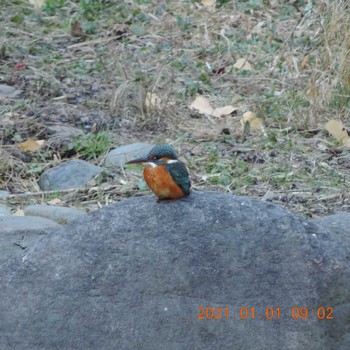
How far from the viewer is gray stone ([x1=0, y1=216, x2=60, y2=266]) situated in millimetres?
4160

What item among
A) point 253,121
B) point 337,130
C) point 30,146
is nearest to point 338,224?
point 337,130

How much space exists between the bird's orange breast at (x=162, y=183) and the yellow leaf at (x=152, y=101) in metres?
3.02

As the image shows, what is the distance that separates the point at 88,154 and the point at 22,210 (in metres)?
0.98

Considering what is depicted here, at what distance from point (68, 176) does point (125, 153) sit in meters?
0.47

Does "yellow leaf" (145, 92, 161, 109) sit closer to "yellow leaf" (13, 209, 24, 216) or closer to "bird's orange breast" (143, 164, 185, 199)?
"yellow leaf" (13, 209, 24, 216)

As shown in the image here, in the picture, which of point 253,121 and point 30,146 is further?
point 253,121

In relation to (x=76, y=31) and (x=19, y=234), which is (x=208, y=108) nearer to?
(x=76, y=31)

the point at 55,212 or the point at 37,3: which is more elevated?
the point at 55,212

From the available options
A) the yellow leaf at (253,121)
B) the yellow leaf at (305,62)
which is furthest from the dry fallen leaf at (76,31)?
the yellow leaf at (253,121)

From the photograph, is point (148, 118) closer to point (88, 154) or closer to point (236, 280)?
point (88, 154)

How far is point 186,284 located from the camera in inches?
152

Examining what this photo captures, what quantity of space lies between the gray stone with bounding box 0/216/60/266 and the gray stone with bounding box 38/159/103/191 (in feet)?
4.37

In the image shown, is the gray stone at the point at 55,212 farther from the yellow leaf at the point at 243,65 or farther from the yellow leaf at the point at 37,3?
the yellow leaf at the point at 37,3

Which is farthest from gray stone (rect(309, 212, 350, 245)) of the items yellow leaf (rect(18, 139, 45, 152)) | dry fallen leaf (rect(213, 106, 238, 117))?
dry fallen leaf (rect(213, 106, 238, 117))
